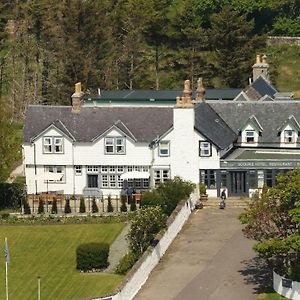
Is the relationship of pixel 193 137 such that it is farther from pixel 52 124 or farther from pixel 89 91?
pixel 89 91

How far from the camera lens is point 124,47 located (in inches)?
4296

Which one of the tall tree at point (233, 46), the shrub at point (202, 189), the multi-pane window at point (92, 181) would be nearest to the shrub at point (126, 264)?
the shrub at point (202, 189)

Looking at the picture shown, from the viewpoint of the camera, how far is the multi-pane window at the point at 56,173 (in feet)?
236

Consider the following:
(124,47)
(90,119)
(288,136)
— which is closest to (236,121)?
(288,136)

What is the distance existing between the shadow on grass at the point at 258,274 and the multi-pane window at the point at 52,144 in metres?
20.5

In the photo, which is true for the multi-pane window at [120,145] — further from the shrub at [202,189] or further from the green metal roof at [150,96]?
the green metal roof at [150,96]

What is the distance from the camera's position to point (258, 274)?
2099 inches

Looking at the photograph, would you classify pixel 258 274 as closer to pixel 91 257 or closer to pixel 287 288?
pixel 287 288

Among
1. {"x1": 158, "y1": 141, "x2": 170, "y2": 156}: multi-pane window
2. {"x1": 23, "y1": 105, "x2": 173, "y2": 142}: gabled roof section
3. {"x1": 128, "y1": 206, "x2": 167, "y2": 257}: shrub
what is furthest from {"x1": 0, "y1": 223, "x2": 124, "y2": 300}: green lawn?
{"x1": 23, "y1": 105, "x2": 173, "y2": 142}: gabled roof section

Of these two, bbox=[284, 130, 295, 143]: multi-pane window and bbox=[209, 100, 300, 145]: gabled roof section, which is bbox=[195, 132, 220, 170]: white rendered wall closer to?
bbox=[209, 100, 300, 145]: gabled roof section

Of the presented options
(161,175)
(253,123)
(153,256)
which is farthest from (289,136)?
(153,256)

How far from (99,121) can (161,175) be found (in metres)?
5.46

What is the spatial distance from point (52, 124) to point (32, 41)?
128 feet

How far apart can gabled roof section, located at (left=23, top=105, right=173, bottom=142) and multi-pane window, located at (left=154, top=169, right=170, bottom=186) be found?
6.78ft
